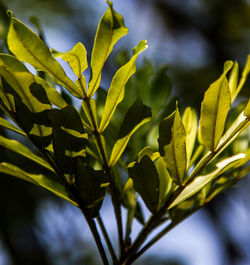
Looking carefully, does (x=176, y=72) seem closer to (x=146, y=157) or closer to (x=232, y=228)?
(x=232, y=228)

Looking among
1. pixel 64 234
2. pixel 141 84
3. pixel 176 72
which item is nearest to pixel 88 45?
pixel 176 72

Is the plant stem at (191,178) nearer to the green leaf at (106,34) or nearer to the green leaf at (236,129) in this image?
the green leaf at (236,129)

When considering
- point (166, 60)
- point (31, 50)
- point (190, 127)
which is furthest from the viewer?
point (166, 60)

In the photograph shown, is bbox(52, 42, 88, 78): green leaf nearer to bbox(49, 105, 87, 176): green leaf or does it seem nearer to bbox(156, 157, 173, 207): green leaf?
bbox(49, 105, 87, 176): green leaf

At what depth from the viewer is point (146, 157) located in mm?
378

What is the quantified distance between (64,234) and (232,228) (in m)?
0.77

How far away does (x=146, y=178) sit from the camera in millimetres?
385

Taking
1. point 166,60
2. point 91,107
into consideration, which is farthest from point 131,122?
point 166,60

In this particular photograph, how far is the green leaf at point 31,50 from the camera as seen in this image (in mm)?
330

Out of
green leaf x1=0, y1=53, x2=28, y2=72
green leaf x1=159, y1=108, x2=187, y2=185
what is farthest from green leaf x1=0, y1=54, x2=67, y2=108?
green leaf x1=159, y1=108, x2=187, y2=185

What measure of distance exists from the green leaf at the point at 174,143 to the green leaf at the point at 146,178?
2cm

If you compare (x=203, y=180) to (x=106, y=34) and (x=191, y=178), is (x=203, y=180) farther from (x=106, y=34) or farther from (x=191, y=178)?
(x=106, y=34)

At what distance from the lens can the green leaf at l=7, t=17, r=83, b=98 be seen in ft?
1.08

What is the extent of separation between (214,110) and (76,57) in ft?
0.44
